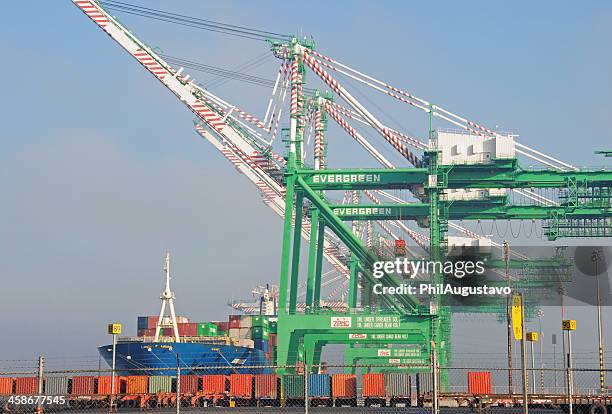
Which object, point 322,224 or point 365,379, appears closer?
point 365,379

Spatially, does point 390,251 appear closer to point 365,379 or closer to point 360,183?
point 360,183

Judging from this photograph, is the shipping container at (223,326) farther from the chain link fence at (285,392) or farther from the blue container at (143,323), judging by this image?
the chain link fence at (285,392)

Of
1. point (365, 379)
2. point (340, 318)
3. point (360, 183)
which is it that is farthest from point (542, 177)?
point (365, 379)

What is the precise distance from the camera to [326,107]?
8144cm

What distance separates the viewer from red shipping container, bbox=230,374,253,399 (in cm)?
5253

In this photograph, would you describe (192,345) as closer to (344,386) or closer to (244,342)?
(244,342)

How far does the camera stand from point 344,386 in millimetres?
53969

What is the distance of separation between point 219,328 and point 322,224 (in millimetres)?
21574

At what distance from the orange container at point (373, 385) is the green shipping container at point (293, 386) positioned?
4819 mm

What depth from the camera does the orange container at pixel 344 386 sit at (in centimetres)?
5331

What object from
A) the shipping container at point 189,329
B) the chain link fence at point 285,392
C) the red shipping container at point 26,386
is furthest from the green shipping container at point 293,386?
the shipping container at point 189,329

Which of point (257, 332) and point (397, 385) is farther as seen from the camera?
point (257, 332)

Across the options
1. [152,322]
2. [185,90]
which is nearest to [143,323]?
[152,322]

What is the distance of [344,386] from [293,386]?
4640 millimetres
